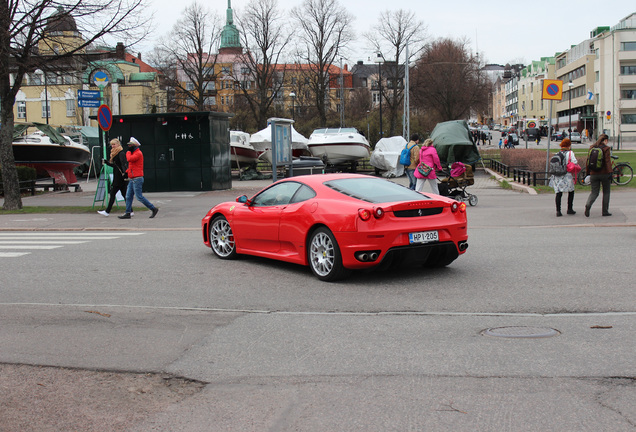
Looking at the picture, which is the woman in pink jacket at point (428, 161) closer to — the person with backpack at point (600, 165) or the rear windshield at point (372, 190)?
the person with backpack at point (600, 165)

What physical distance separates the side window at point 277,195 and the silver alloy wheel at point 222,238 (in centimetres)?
82

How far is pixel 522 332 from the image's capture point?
6070mm

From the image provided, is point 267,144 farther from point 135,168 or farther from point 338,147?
point 135,168

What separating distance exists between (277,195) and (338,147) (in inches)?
1103

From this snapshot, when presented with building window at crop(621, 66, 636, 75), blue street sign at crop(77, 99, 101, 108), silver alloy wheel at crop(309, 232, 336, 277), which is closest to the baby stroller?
blue street sign at crop(77, 99, 101, 108)

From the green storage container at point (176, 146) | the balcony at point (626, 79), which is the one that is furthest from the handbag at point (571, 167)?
the balcony at point (626, 79)

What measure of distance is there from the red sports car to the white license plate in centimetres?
1

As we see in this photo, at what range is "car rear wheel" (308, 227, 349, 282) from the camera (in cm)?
848

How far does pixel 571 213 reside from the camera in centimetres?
1584

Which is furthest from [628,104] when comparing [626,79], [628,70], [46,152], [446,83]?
[46,152]

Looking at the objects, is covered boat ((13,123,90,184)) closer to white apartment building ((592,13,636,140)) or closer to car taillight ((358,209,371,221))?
car taillight ((358,209,371,221))

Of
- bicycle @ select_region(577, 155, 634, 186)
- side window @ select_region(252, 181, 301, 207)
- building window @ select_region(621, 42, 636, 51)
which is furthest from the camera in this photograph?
building window @ select_region(621, 42, 636, 51)

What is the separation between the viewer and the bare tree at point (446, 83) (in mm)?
74688

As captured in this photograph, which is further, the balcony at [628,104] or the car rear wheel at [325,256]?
the balcony at [628,104]
